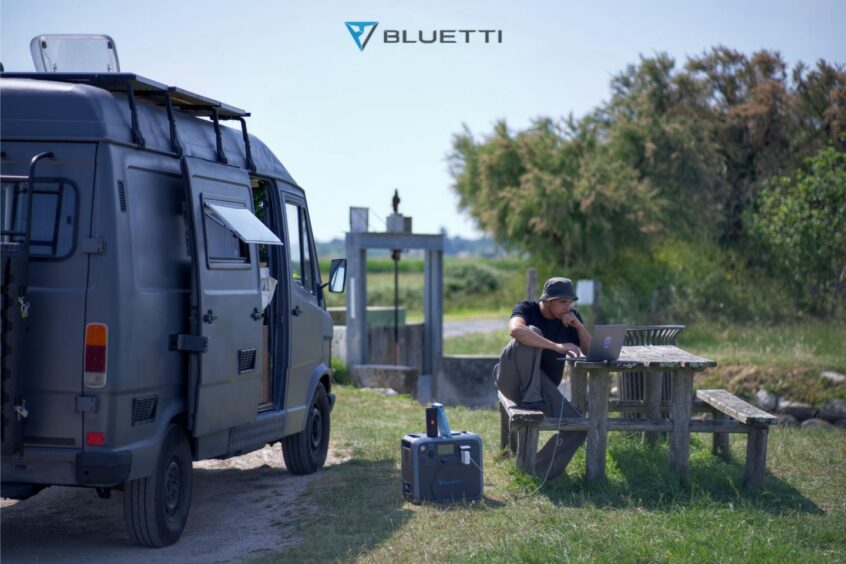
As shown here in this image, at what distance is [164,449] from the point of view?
6930 mm

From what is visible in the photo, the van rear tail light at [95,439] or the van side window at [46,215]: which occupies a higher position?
the van side window at [46,215]

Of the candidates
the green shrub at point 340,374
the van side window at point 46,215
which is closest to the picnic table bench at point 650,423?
the van side window at point 46,215

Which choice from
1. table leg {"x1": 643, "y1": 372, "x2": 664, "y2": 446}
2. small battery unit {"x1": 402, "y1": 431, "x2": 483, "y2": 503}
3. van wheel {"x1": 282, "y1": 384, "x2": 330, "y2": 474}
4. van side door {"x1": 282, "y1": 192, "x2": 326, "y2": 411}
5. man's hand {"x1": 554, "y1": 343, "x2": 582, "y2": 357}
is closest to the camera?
small battery unit {"x1": 402, "y1": 431, "x2": 483, "y2": 503}

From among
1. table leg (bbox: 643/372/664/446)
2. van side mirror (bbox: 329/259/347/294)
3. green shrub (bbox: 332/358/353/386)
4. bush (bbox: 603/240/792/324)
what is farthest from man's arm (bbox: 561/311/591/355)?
bush (bbox: 603/240/792/324)

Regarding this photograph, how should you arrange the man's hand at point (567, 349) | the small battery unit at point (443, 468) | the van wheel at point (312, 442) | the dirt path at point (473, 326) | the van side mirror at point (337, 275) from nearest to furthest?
the small battery unit at point (443, 468)
the man's hand at point (567, 349)
the van wheel at point (312, 442)
the van side mirror at point (337, 275)
the dirt path at point (473, 326)

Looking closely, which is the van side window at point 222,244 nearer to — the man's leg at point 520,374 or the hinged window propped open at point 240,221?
the hinged window propped open at point 240,221

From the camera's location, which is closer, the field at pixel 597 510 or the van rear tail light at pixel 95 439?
the van rear tail light at pixel 95 439

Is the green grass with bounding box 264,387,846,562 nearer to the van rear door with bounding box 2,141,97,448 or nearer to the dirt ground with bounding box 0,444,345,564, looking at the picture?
the dirt ground with bounding box 0,444,345,564

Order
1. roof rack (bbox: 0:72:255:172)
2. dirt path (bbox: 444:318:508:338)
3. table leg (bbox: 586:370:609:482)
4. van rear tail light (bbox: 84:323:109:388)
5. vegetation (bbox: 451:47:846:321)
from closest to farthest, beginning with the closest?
van rear tail light (bbox: 84:323:109:388)
roof rack (bbox: 0:72:255:172)
table leg (bbox: 586:370:609:482)
vegetation (bbox: 451:47:846:321)
dirt path (bbox: 444:318:508:338)

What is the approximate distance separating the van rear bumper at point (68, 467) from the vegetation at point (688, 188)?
Result: 743 inches

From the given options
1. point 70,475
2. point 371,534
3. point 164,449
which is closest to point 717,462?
point 371,534

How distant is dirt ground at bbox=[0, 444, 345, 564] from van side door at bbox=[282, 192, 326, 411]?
858mm

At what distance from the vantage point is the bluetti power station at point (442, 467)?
7809 mm

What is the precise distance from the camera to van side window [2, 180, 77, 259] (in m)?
6.34
